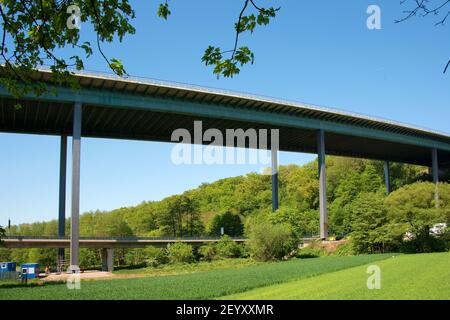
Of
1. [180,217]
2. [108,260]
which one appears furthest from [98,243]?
[180,217]

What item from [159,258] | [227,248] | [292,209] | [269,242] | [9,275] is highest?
[292,209]

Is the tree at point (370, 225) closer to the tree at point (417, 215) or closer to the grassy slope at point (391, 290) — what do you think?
the tree at point (417, 215)

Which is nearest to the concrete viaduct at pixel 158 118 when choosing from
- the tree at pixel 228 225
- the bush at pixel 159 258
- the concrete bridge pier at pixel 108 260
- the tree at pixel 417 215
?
the concrete bridge pier at pixel 108 260

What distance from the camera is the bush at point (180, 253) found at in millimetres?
60469

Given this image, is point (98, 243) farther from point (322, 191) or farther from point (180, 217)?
point (180, 217)

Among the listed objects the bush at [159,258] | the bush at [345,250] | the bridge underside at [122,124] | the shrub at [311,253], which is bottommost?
the bush at [159,258]

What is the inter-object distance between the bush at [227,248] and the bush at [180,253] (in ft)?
12.6

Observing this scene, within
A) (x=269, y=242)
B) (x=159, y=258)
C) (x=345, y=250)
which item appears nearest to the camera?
(x=269, y=242)

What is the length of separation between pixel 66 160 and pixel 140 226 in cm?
6217

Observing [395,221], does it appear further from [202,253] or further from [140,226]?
[140,226]

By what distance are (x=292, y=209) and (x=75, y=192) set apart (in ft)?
91.7

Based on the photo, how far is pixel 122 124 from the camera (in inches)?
2201

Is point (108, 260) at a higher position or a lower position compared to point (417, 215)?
lower

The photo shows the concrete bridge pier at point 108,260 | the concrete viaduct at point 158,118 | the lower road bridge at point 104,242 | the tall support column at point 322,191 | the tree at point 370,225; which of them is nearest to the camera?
the concrete viaduct at point 158,118
